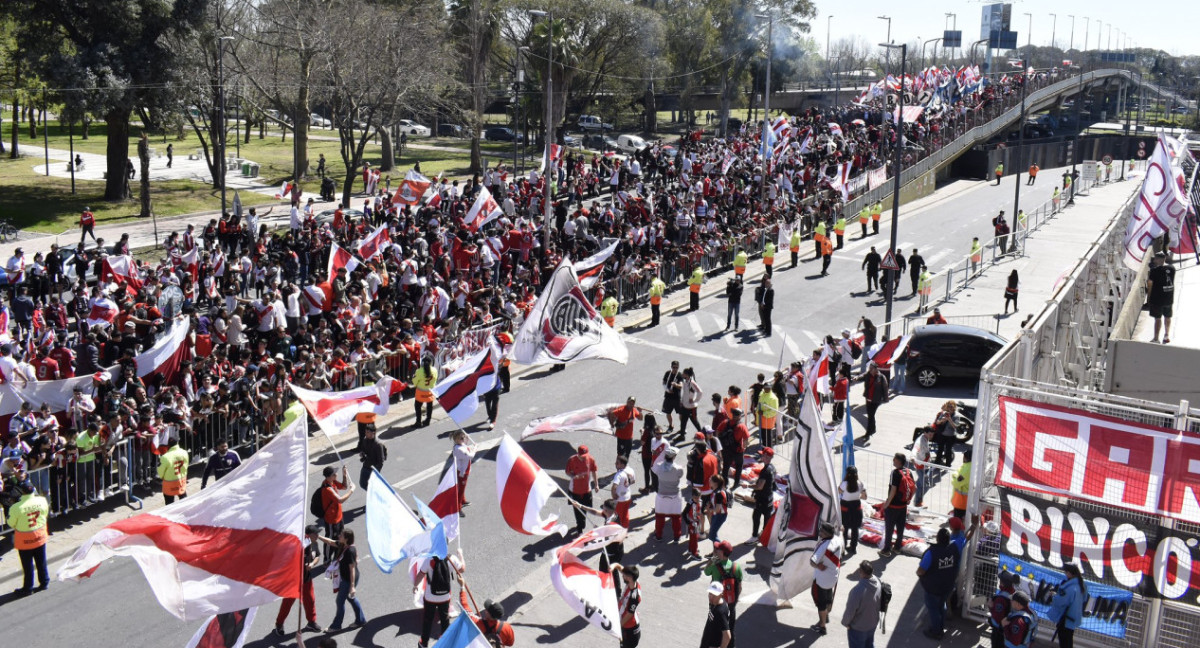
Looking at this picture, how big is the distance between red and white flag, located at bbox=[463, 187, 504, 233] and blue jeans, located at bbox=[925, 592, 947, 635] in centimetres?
1837

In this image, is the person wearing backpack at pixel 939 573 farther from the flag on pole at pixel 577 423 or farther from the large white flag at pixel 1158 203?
the large white flag at pixel 1158 203

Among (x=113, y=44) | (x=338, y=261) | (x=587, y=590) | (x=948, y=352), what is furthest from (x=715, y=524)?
(x=113, y=44)

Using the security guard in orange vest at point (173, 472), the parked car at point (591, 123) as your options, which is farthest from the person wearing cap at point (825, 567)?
the parked car at point (591, 123)

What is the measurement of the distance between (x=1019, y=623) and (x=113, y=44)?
38.9 metres

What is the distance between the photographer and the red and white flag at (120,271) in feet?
79.3

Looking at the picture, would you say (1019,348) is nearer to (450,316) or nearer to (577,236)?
(450,316)

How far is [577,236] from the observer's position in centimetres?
3272

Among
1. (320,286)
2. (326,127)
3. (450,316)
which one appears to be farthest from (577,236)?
(326,127)

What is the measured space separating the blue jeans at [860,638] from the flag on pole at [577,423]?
6.33 meters

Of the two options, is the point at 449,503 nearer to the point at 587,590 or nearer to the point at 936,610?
the point at 587,590

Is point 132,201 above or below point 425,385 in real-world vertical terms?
above

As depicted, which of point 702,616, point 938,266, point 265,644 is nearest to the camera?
point 265,644

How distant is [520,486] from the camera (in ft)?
43.0

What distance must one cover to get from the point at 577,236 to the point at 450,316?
28.4ft
